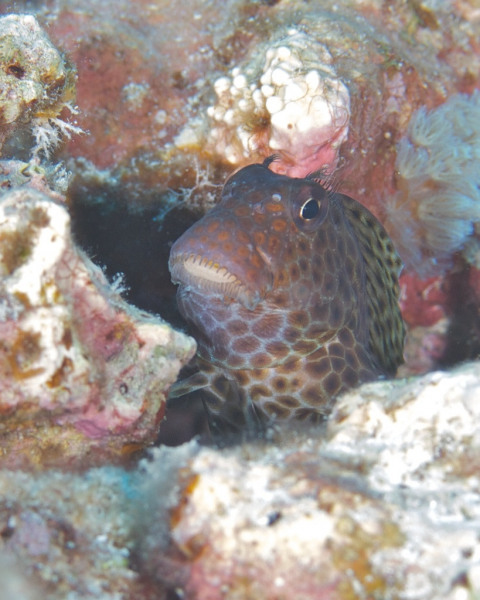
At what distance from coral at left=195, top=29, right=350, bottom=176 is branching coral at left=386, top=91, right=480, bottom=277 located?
1.11m

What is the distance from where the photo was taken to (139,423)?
2334mm

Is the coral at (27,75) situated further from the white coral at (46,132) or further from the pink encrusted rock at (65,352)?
the pink encrusted rock at (65,352)

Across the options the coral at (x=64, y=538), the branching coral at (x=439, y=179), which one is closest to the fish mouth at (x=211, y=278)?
the coral at (x=64, y=538)

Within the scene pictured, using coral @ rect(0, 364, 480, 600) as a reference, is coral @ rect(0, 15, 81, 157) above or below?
above

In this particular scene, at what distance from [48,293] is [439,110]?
4.44 m

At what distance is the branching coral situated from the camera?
4770 millimetres

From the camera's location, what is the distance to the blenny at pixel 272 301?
9.63 ft

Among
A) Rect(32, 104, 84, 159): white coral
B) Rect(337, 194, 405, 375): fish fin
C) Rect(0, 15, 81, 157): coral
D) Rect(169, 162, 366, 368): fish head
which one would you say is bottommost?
Rect(337, 194, 405, 375): fish fin

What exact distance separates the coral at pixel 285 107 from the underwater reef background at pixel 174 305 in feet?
0.06

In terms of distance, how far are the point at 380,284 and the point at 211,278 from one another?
83.6 inches

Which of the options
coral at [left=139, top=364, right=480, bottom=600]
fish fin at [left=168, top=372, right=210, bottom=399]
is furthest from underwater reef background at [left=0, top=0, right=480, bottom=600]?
fish fin at [left=168, top=372, right=210, bottom=399]

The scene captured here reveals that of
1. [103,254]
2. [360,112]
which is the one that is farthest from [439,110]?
[103,254]

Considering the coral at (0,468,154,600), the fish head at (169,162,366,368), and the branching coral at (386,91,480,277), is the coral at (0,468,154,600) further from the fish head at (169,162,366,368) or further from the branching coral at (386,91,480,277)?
the branching coral at (386,91,480,277)

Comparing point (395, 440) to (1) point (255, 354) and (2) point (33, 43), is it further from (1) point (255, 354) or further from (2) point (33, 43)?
(2) point (33, 43)
